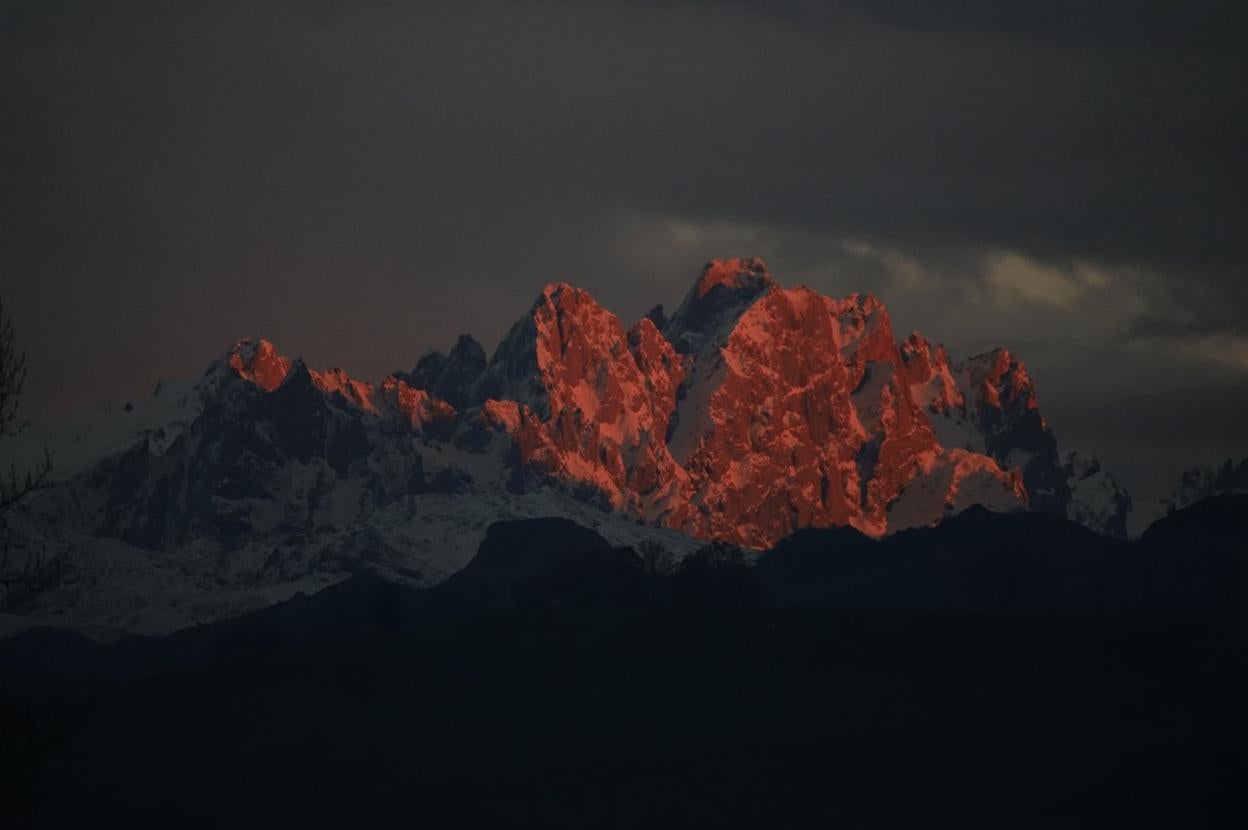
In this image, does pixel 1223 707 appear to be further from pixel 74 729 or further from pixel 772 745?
pixel 74 729

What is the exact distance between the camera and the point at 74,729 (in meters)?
78.5

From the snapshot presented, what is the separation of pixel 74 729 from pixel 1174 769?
360 ft

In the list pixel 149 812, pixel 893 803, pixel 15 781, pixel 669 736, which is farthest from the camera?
pixel 669 736

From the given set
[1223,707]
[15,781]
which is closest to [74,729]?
[15,781]

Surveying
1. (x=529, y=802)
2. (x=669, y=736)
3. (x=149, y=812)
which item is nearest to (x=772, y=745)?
(x=669, y=736)

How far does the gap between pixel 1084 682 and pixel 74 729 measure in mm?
132219

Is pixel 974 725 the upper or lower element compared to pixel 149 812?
upper

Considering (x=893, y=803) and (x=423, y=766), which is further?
(x=423, y=766)

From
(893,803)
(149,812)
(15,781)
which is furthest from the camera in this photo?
(149,812)

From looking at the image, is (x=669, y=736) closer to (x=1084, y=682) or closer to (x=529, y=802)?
(x=529, y=802)

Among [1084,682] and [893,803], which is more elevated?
[1084,682]

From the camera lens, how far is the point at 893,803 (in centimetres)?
16975

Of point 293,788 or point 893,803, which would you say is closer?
point 893,803

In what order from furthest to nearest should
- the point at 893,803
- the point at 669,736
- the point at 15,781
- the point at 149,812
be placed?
the point at 669,736 < the point at 149,812 < the point at 893,803 < the point at 15,781
